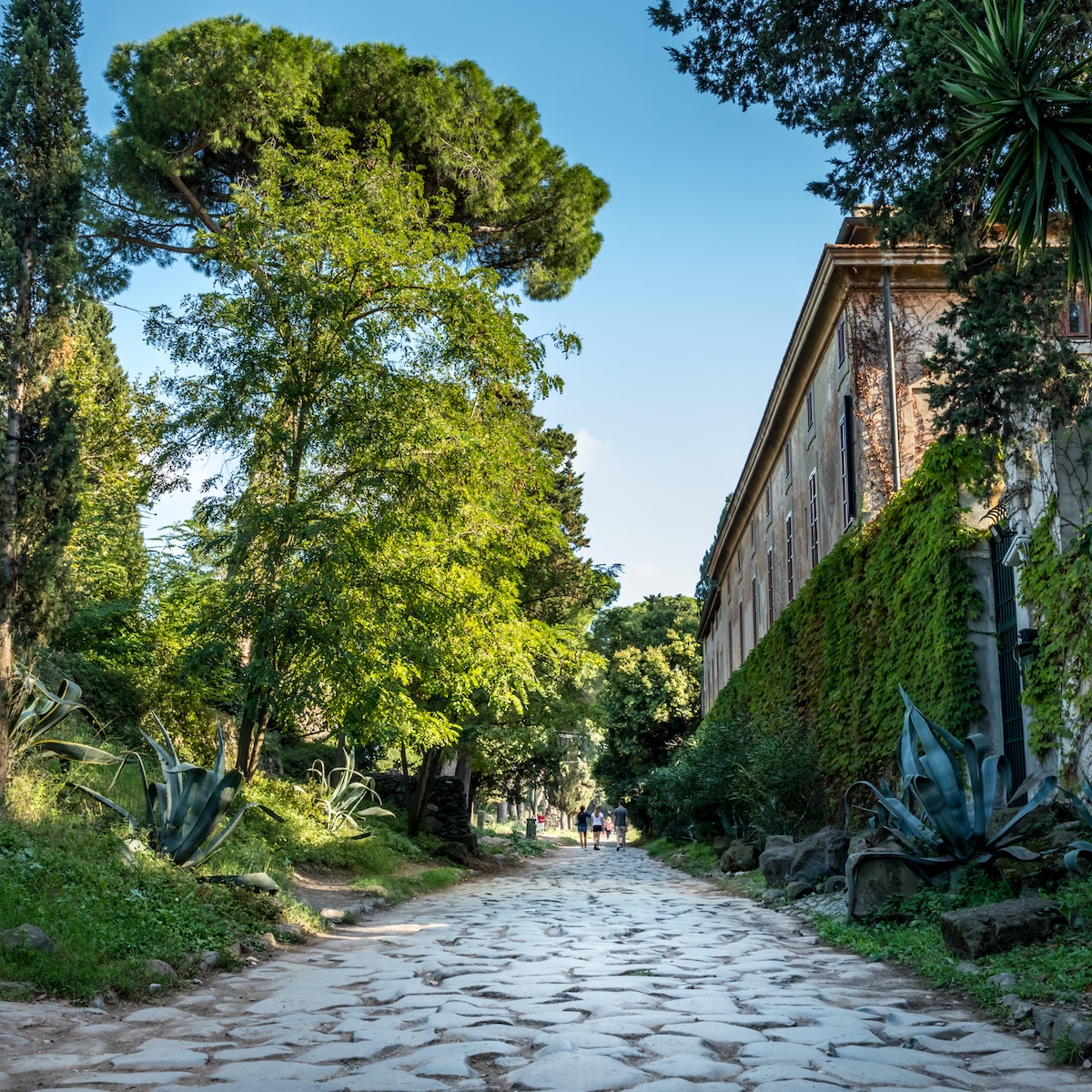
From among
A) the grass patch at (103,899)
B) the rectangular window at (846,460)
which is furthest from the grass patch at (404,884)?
the rectangular window at (846,460)

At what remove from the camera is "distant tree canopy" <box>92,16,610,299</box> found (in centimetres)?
1750

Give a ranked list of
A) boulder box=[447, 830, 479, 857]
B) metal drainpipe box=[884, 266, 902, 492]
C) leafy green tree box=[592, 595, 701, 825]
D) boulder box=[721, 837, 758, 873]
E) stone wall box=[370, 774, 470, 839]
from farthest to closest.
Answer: leafy green tree box=[592, 595, 701, 825] → stone wall box=[370, 774, 470, 839] → boulder box=[447, 830, 479, 857] → metal drainpipe box=[884, 266, 902, 492] → boulder box=[721, 837, 758, 873]

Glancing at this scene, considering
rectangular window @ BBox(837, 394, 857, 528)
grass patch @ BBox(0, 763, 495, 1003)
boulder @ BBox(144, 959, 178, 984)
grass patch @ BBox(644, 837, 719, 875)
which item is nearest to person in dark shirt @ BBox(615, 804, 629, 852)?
grass patch @ BBox(644, 837, 719, 875)

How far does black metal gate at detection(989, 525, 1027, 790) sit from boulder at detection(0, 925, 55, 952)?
350 inches

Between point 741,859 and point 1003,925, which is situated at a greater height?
point 1003,925

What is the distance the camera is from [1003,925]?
6.03 meters

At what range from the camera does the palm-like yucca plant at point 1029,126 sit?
222 inches

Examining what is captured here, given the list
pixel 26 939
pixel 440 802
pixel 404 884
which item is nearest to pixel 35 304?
pixel 26 939

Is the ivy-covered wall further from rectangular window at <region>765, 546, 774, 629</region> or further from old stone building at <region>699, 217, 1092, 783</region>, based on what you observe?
rectangular window at <region>765, 546, 774, 629</region>

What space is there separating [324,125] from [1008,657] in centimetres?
1515

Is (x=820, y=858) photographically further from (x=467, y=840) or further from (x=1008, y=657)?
(x=467, y=840)

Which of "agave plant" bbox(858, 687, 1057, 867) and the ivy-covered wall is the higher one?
the ivy-covered wall

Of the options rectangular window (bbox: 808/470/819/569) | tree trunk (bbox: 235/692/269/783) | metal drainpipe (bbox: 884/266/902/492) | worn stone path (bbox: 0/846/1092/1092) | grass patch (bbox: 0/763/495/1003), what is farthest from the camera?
rectangular window (bbox: 808/470/819/569)

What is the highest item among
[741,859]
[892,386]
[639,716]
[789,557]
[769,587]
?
[892,386]
